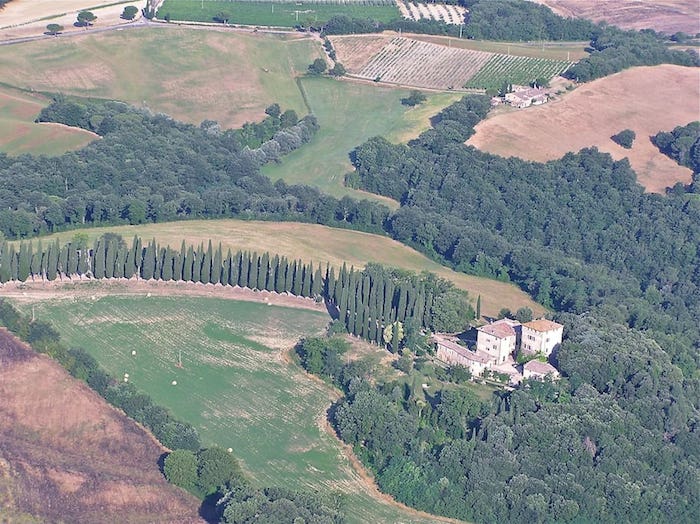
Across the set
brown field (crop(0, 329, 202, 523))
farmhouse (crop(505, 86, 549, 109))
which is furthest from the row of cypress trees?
farmhouse (crop(505, 86, 549, 109))

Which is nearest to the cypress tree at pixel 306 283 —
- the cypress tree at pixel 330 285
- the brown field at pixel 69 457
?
the cypress tree at pixel 330 285

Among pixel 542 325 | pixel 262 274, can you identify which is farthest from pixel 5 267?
pixel 542 325

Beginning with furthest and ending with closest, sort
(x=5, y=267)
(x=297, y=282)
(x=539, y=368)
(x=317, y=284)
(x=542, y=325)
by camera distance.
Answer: (x=297, y=282)
(x=317, y=284)
(x=5, y=267)
(x=542, y=325)
(x=539, y=368)

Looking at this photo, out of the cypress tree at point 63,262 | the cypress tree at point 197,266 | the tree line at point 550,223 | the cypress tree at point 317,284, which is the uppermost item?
the cypress tree at point 63,262

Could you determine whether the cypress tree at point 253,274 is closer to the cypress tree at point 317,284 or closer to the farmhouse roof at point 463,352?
the cypress tree at point 317,284

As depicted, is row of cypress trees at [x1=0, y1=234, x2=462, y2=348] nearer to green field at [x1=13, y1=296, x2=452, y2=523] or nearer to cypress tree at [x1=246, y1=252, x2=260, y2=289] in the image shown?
cypress tree at [x1=246, y1=252, x2=260, y2=289]

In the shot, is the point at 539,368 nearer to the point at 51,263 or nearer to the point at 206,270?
the point at 206,270
